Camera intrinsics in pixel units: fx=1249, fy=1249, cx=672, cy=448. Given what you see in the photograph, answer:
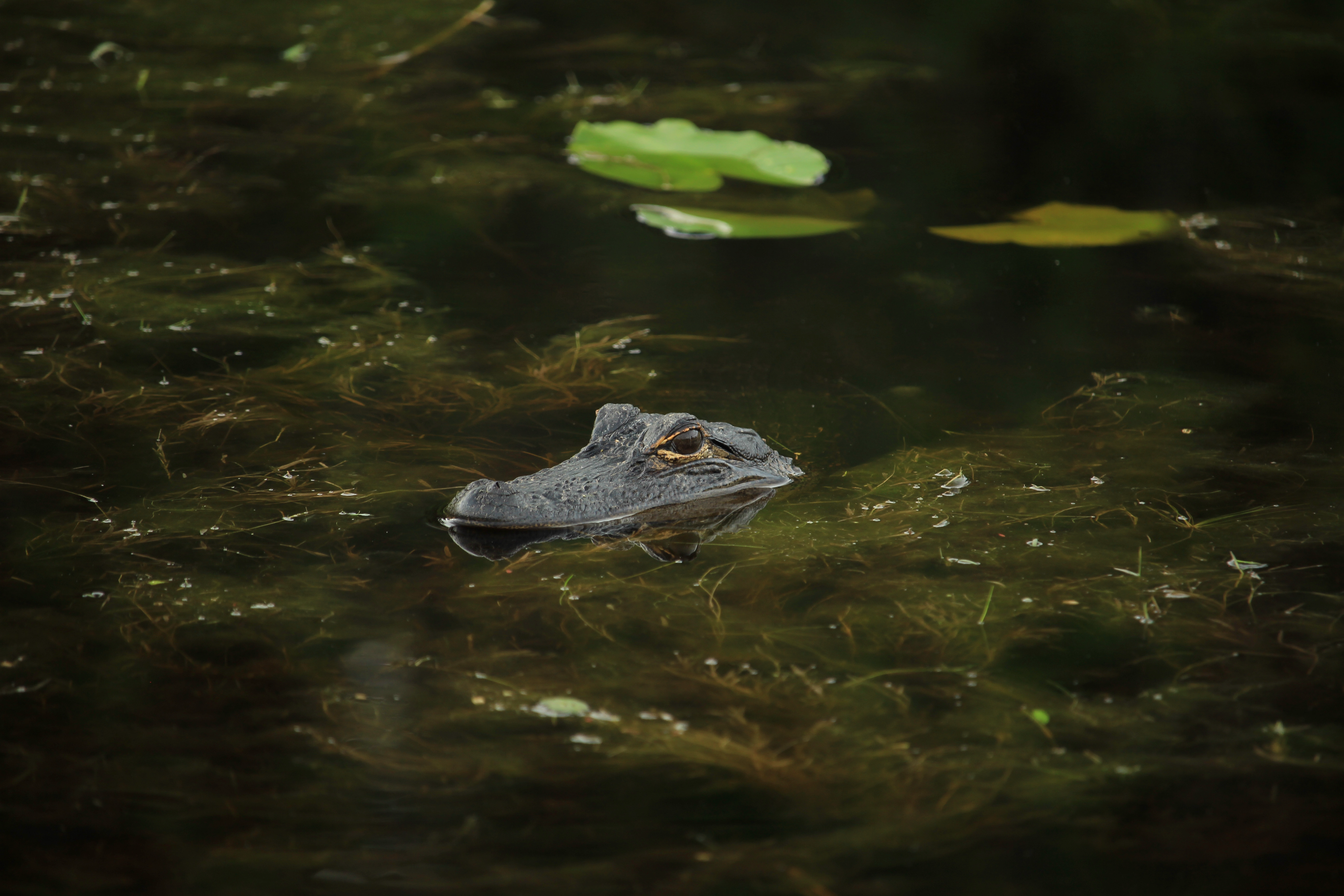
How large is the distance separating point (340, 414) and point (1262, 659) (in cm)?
340

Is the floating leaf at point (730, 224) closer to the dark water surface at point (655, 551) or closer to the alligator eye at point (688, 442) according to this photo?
the dark water surface at point (655, 551)

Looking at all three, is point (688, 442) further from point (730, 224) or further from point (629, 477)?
point (730, 224)

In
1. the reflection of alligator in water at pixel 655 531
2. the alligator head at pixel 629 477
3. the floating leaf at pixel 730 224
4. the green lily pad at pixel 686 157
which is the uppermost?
the green lily pad at pixel 686 157

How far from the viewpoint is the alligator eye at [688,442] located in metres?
4.45

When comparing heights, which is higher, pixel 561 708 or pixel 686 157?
pixel 686 157

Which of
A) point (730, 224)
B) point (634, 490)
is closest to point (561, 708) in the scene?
point (634, 490)

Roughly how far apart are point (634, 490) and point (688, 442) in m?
0.28

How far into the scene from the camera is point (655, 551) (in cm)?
410

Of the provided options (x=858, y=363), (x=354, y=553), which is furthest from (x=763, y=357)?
(x=354, y=553)

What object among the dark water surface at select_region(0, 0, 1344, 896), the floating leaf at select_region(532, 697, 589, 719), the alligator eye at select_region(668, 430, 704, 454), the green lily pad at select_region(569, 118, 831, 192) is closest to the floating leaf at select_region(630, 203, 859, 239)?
the dark water surface at select_region(0, 0, 1344, 896)

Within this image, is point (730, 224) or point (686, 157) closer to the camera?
point (730, 224)

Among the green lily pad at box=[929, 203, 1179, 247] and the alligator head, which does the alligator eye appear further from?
the green lily pad at box=[929, 203, 1179, 247]

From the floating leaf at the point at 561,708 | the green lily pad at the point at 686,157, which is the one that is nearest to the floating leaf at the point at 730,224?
the green lily pad at the point at 686,157

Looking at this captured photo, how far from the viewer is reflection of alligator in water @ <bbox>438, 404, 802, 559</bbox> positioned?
4.06 meters
